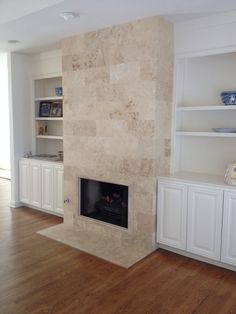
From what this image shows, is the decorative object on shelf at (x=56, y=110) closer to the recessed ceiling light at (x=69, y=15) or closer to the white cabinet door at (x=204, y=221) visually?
the recessed ceiling light at (x=69, y=15)

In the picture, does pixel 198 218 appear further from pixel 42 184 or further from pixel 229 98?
pixel 42 184

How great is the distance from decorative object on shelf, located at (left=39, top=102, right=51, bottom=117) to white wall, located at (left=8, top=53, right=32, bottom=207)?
180 mm

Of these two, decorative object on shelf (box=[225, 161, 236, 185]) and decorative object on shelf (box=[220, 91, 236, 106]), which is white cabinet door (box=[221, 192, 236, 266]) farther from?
decorative object on shelf (box=[220, 91, 236, 106])

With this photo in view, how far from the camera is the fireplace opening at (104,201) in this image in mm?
3613

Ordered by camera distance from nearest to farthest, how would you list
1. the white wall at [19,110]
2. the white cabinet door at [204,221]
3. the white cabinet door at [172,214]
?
the white cabinet door at [204,221]
the white cabinet door at [172,214]
the white wall at [19,110]

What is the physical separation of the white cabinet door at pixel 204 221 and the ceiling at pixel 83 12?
173cm

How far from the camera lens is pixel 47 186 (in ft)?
15.0

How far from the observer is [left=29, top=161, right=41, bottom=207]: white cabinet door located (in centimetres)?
465

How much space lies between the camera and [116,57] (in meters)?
3.40

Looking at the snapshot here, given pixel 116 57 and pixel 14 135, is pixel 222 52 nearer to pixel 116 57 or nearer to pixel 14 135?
pixel 116 57

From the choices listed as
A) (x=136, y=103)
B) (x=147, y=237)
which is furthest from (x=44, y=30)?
(x=147, y=237)

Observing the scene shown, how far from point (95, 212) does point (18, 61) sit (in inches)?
108

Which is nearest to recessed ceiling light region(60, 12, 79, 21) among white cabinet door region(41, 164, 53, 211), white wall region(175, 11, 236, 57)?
white wall region(175, 11, 236, 57)

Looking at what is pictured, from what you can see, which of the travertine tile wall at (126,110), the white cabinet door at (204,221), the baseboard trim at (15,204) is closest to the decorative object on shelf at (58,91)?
the travertine tile wall at (126,110)
